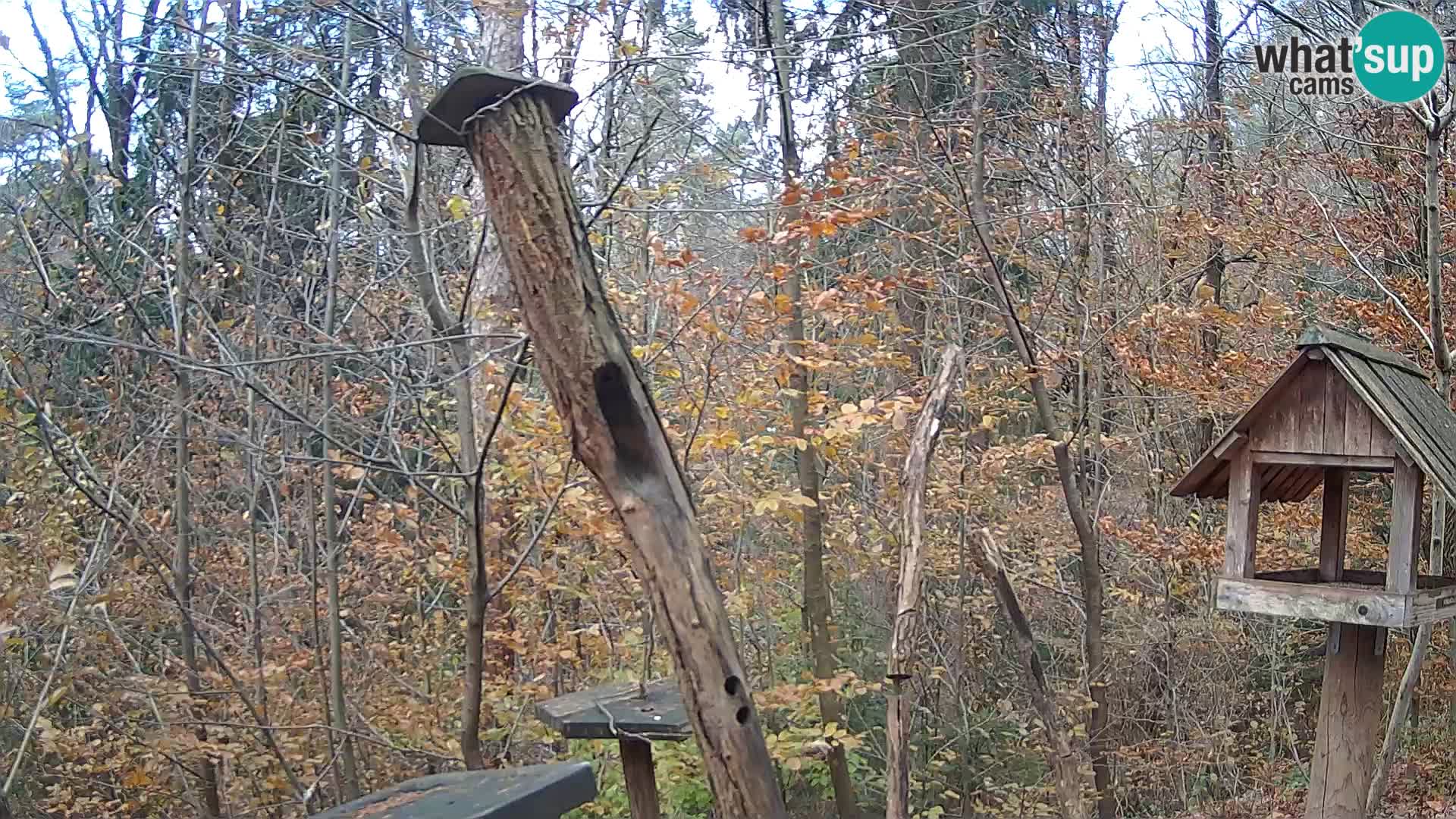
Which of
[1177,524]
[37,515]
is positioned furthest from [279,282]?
[1177,524]

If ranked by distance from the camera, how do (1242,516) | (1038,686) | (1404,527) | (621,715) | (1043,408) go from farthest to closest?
(1043,408) → (1038,686) → (1242,516) → (621,715) → (1404,527)

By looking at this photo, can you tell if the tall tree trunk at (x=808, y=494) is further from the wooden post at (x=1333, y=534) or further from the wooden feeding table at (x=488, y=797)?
the wooden feeding table at (x=488, y=797)

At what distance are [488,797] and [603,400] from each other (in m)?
0.99

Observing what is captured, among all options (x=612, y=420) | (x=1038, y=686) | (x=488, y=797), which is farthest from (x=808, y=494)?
(x=488, y=797)

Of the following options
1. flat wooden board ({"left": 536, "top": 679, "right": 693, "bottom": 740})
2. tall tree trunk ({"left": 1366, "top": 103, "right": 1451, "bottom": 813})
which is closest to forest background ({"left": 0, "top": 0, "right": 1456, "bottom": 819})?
tall tree trunk ({"left": 1366, "top": 103, "right": 1451, "bottom": 813})

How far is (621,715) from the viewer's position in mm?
3217

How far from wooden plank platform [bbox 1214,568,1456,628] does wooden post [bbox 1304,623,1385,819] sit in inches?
7.5

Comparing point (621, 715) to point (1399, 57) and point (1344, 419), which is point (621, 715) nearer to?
point (1344, 419)

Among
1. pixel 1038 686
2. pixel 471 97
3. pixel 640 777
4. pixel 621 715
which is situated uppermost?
pixel 471 97

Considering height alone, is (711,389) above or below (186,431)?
above

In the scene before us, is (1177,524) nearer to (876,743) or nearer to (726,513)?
(876,743)

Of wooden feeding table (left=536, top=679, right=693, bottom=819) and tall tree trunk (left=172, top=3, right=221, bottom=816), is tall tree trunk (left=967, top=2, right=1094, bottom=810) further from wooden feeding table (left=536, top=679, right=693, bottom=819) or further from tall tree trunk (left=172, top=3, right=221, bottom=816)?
tall tree trunk (left=172, top=3, right=221, bottom=816)

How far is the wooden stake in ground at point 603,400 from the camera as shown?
104 inches

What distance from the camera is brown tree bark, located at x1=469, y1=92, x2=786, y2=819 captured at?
2643mm
